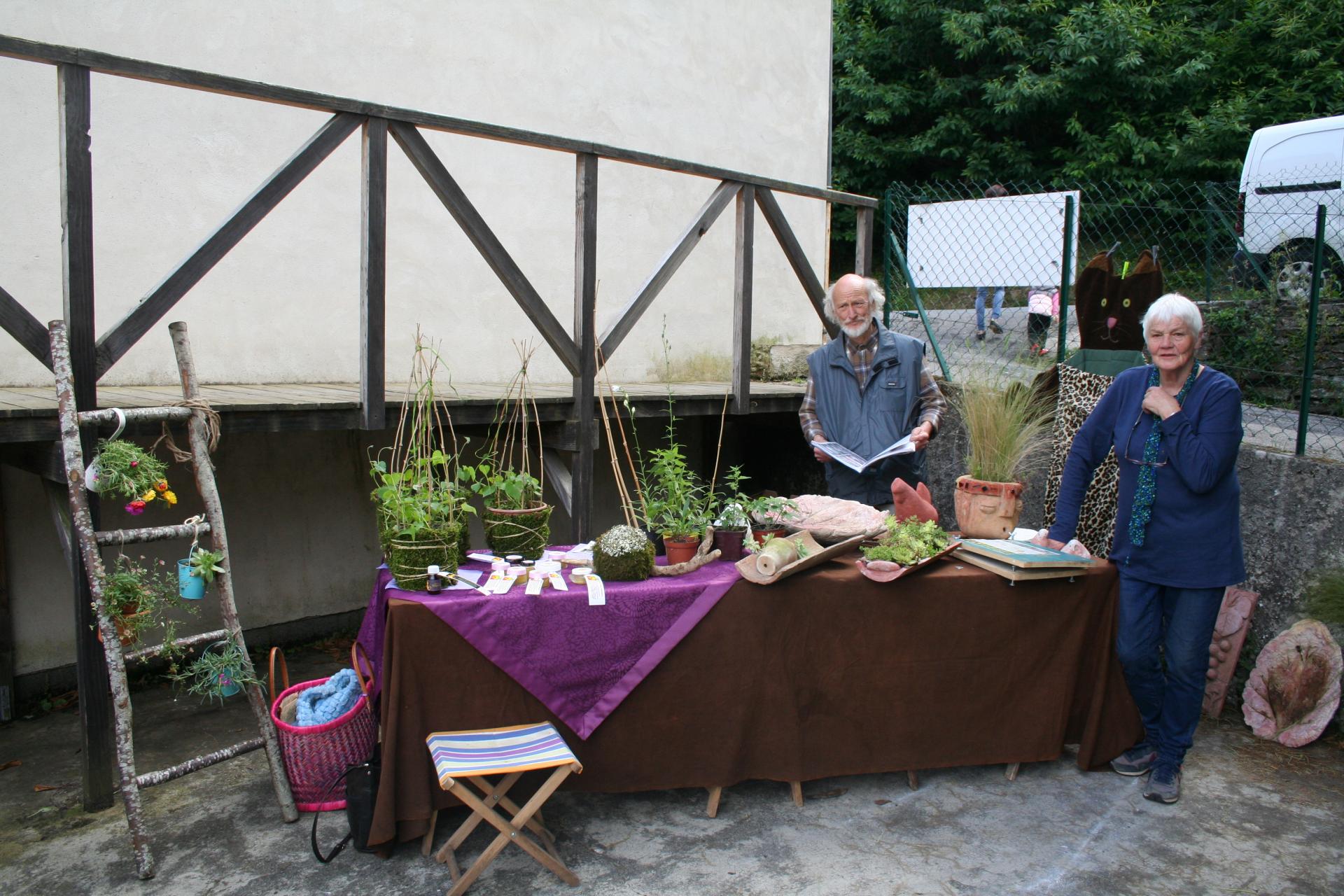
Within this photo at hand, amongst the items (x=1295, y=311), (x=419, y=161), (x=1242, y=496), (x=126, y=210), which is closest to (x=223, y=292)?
(x=126, y=210)

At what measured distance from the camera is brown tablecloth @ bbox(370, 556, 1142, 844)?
2980 millimetres

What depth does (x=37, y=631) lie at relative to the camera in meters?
4.55

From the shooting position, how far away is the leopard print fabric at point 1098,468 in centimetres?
410

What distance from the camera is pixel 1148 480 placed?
338 centimetres

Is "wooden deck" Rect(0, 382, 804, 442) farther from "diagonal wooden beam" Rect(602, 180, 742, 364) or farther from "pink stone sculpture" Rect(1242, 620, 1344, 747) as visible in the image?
"pink stone sculpture" Rect(1242, 620, 1344, 747)

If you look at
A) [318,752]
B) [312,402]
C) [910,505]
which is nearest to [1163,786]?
[910,505]

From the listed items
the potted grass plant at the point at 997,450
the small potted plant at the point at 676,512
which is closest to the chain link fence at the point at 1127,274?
the potted grass plant at the point at 997,450

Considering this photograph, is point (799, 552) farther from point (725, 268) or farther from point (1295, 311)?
point (1295, 311)

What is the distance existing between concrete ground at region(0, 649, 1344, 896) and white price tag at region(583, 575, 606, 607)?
755mm

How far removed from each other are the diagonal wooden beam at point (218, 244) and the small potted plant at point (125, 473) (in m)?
0.31

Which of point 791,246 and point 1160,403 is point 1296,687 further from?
point 791,246

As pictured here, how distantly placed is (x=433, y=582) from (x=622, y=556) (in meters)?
0.59

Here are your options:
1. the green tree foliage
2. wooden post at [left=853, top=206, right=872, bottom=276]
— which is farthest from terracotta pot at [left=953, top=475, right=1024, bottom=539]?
the green tree foliage

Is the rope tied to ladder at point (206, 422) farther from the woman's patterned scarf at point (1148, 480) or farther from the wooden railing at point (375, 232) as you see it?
the woman's patterned scarf at point (1148, 480)
